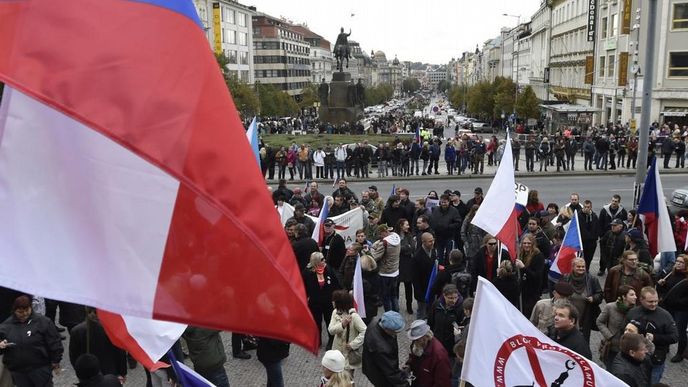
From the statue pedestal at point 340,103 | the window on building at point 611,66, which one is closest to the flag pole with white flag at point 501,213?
the statue pedestal at point 340,103

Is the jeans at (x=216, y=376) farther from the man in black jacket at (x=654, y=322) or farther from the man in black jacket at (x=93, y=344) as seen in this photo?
the man in black jacket at (x=654, y=322)

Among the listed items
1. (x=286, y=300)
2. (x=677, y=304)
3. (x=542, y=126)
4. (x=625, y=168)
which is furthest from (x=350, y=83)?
(x=286, y=300)

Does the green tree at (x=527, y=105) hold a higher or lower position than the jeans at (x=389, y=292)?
A: higher

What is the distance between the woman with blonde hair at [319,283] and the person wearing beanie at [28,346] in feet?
10.0

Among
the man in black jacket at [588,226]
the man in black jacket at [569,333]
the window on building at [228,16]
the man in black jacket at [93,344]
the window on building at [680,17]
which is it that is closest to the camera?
the man in black jacket at [569,333]

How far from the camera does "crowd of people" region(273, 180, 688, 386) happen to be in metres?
6.27

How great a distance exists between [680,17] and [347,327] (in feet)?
141

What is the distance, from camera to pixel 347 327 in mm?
7266

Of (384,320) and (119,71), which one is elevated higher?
(119,71)

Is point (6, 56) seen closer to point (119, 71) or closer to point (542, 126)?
point (119, 71)

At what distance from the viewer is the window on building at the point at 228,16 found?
3533 inches

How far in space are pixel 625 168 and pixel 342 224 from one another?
19317 millimetres

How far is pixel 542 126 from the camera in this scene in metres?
54.5

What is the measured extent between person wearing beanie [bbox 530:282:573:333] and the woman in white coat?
199 centimetres
